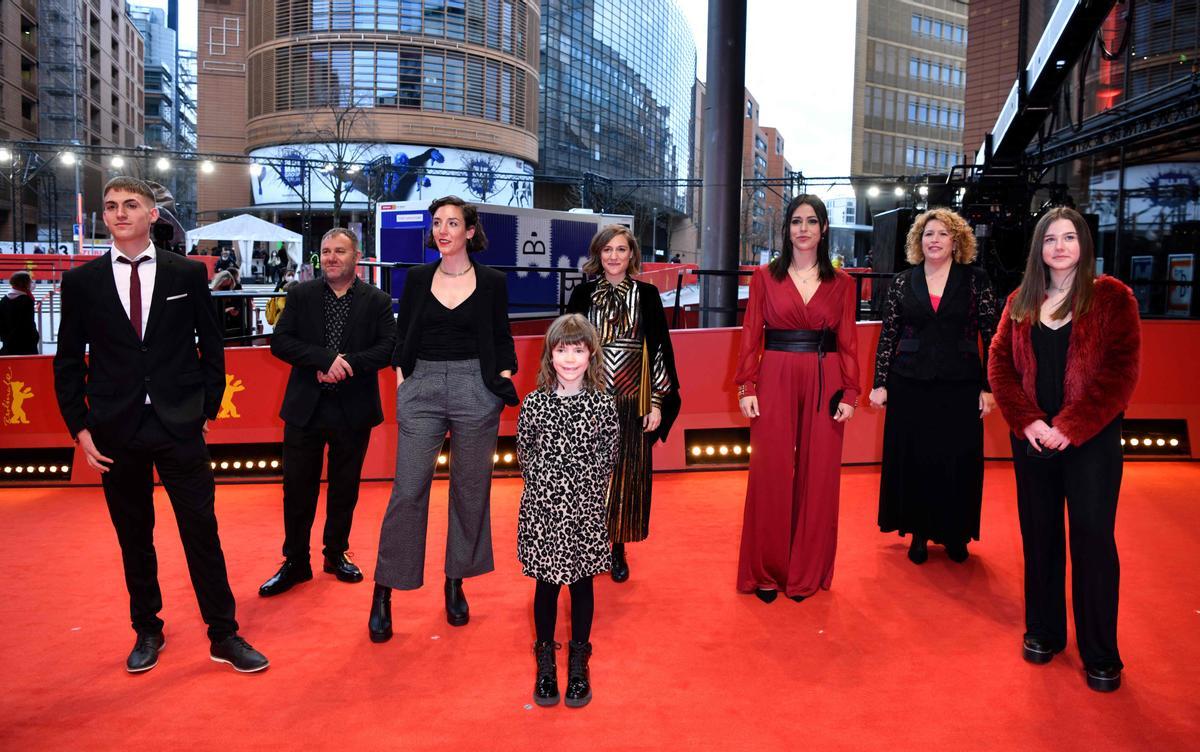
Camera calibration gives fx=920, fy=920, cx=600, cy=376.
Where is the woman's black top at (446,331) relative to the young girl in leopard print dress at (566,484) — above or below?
above

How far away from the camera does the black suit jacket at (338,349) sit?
4.82 m

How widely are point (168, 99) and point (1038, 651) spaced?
120 metres

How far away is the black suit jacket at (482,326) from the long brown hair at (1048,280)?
2.21 meters

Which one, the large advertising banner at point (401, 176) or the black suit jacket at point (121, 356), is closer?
the black suit jacket at point (121, 356)

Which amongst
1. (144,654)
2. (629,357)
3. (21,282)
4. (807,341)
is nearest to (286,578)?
(144,654)

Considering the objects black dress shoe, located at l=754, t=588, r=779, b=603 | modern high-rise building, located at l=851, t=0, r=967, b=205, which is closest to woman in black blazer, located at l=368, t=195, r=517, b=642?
black dress shoe, located at l=754, t=588, r=779, b=603

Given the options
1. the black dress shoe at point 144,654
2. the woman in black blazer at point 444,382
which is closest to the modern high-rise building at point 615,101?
the woman in black blazer at point 444,382

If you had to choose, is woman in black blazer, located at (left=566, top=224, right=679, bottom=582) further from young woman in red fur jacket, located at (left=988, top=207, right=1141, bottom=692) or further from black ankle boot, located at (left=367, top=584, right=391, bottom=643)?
young woman in red fur jacket, located at (left=988, top=207, right=1141, bottom=692)

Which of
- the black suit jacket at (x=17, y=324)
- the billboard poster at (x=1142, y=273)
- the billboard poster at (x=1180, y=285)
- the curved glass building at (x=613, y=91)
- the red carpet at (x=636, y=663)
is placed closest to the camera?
the red carpet at (x=636, y=663)

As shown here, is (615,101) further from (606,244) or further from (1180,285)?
(606,244)

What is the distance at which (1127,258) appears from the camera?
58.0 ft

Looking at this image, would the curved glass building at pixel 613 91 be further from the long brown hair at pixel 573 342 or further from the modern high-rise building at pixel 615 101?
the long brown hair at pixel 573 342

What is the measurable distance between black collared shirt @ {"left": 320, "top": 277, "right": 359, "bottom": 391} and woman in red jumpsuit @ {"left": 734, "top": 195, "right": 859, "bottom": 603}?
6.92 ft

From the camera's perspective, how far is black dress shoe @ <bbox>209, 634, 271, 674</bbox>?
12.5 ft
